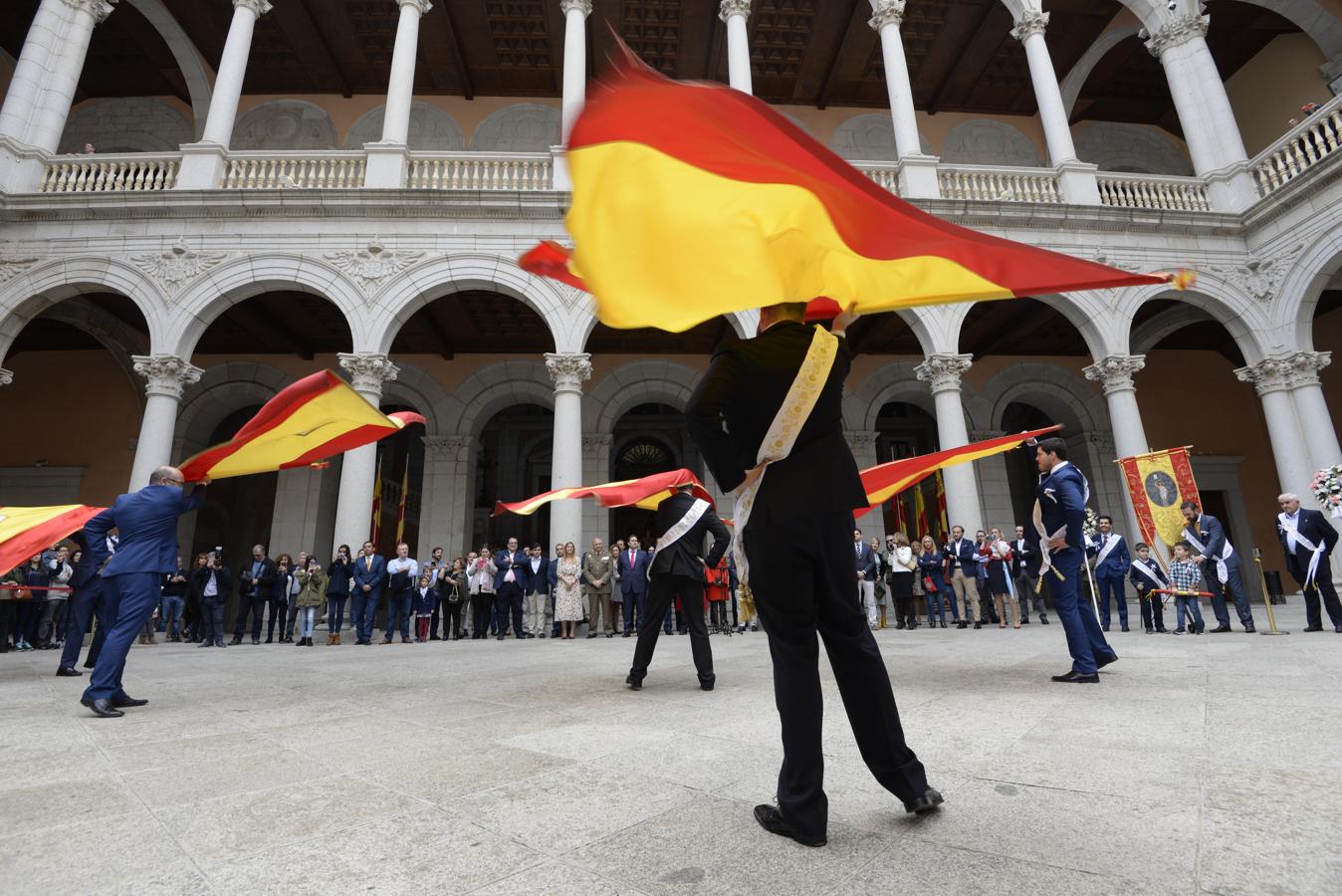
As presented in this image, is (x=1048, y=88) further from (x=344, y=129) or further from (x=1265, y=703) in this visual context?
(x=344, y=129)

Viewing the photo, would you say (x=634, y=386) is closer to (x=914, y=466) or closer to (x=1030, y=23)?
(x=914, y=466)

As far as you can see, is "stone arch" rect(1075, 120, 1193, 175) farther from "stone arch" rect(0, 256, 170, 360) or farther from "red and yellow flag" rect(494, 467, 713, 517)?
"stone arch" rect(0, 256, 170, 360)

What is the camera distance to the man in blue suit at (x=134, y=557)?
4.59 m

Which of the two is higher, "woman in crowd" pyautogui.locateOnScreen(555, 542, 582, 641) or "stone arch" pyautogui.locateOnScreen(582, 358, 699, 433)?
"stone arch" pyautogui.locateOnScreen(582, 358, 699, 433)

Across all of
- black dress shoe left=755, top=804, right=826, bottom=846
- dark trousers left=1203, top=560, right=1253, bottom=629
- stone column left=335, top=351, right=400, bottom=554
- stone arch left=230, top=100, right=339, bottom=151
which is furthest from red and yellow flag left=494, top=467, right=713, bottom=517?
stone arch left=230, top=100, right=339, bottom=151

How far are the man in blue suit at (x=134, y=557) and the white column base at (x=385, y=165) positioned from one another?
10.1 m

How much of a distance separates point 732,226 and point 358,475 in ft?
37.7

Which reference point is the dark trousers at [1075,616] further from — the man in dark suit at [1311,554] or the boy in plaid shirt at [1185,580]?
the boy in plaid shirt at [1185,580]

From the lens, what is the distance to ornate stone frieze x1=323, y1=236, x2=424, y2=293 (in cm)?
1312

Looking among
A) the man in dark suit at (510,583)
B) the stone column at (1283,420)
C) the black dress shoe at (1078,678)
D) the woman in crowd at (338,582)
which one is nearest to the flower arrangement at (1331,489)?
the stone column at (1283,420)

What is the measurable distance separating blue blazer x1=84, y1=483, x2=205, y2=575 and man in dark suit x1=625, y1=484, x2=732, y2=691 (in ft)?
11.5

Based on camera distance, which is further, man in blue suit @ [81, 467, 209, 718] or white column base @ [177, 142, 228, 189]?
white column base @ [177, 142, 228, 189]

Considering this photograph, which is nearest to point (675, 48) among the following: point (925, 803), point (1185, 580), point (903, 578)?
point (903, 578)

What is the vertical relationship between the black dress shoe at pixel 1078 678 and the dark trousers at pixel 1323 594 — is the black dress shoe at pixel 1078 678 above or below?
below
